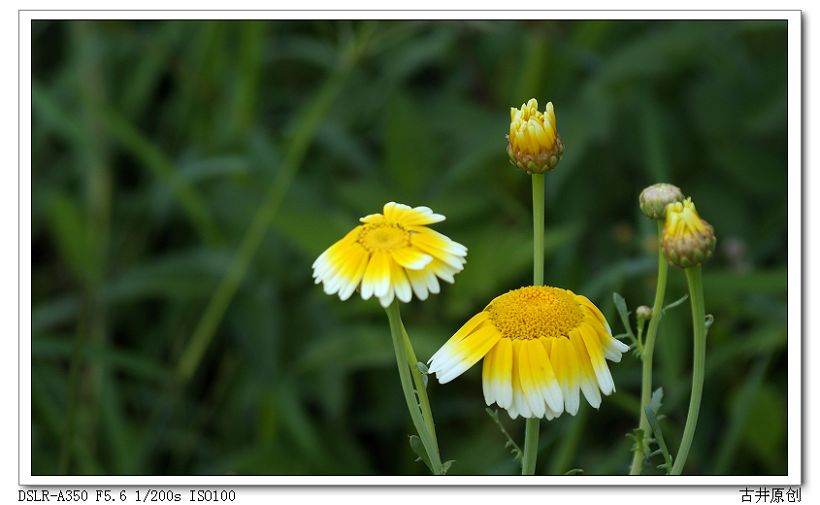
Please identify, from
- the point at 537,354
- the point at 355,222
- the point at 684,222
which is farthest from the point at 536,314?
the point at 355,222

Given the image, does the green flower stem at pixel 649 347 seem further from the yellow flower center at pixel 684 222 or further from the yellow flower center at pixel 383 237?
the yellow flower center at pixel 383 237

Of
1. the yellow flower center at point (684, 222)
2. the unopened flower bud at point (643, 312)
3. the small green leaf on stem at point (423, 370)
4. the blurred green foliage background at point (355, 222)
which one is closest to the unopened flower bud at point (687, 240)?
the yellow flower center at point (684, 222)

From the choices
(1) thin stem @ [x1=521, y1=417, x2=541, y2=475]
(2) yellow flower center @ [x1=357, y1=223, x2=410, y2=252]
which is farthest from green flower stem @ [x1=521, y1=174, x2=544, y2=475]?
(2) yellow flower center @ [x1=357, y1=223, x2=410, y2=252]

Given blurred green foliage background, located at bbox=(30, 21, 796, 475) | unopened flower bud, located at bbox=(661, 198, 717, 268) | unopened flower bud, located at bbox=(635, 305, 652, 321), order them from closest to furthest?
1. unopened flower bud, located at bbox=(661, 198, 717, 268)
2. unopened flower bud, located at bbox=(635, 305, 652, 321)
3. blurred green foliage background, located at bbox=(30, 21, 796, 475)

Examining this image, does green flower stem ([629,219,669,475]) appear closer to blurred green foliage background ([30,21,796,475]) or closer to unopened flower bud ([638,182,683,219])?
unopened flower bud ([638,182,683,219])
